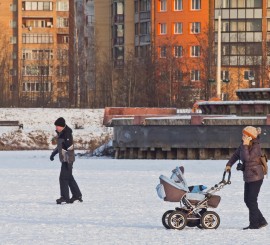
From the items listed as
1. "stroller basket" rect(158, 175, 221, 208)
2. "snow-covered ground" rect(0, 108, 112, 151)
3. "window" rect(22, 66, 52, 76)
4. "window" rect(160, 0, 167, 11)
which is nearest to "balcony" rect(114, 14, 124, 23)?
"window" rect(160, 0, 167, 11)

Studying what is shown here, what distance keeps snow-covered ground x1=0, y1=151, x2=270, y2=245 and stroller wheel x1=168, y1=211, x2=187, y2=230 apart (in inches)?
5.1

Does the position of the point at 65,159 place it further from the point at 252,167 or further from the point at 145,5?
the point at 145,5

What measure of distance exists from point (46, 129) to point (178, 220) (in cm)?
5180

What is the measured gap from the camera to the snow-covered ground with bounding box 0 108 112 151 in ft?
192

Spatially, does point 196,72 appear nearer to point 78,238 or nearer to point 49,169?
point 49,169

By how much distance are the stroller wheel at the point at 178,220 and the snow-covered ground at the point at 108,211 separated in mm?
128

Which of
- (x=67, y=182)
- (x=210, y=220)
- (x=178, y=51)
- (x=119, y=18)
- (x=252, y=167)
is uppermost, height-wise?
(x=119, y=18)

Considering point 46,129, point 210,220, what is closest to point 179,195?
point 210,220

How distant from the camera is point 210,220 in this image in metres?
17.4

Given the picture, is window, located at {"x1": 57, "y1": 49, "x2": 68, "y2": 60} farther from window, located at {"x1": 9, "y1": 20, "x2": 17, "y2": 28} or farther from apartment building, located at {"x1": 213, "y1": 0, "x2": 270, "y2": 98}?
apartment building, located at {"x1": 213, "y1": 0, "x2": 270, "y2": 98}

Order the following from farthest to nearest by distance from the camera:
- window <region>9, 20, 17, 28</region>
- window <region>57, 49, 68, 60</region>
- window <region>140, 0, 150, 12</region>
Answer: window <region>9, 20, 17, 28</region>
window <region>57, 49, 68, 60</region>
window <region>140, 0, 150, 12</region>

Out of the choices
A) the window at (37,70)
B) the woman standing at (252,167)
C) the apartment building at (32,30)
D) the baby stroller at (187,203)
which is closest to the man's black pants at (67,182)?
the baby stroller at (187,203)

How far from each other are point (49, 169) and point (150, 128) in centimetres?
919

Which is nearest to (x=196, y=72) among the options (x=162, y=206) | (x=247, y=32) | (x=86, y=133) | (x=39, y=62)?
(x=247, y=32)
